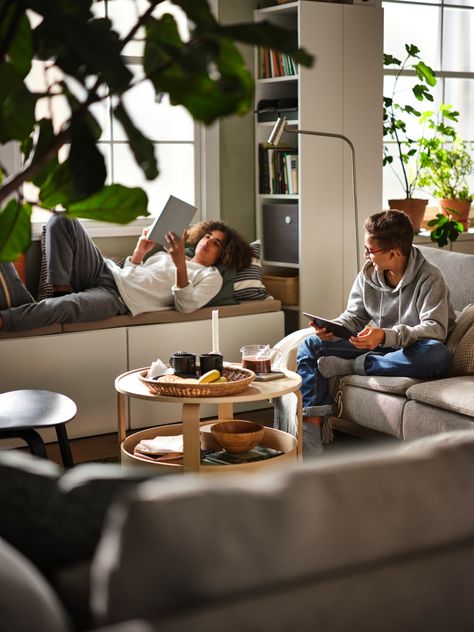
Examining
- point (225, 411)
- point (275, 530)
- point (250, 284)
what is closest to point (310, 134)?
point (250, 284)

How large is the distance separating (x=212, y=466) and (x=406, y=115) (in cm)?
418

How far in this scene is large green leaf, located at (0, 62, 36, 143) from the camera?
1.32 m

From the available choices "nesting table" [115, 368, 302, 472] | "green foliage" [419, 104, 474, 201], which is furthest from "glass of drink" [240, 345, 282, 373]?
"green foliage" [419, 104, 474, 201]

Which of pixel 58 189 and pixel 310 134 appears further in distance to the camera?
pixel 310 134

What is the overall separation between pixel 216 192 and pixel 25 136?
14.8 ft

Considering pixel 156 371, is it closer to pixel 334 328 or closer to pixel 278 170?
pixel 334 328

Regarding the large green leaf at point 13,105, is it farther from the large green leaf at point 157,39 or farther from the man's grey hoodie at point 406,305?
the man's grey hoodie at point 406,305

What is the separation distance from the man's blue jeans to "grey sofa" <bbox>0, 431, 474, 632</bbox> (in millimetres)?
2780

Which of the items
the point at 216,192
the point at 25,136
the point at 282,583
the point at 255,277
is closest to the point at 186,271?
the point at 255,277

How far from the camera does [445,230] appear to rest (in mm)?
6348

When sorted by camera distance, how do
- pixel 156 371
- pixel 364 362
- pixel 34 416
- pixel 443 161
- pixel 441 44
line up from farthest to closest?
pixel 441 44 < pixel 443 161 < pixel 364 362 < pixel 156 371 < pixel 34 416

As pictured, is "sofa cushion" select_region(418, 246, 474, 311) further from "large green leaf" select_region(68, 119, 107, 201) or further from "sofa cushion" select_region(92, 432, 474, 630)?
"large green leaf" select_region(68, 119, 107, 201)

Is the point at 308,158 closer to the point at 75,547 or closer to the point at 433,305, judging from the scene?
the point at 433,305

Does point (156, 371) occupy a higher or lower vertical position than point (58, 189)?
lower
